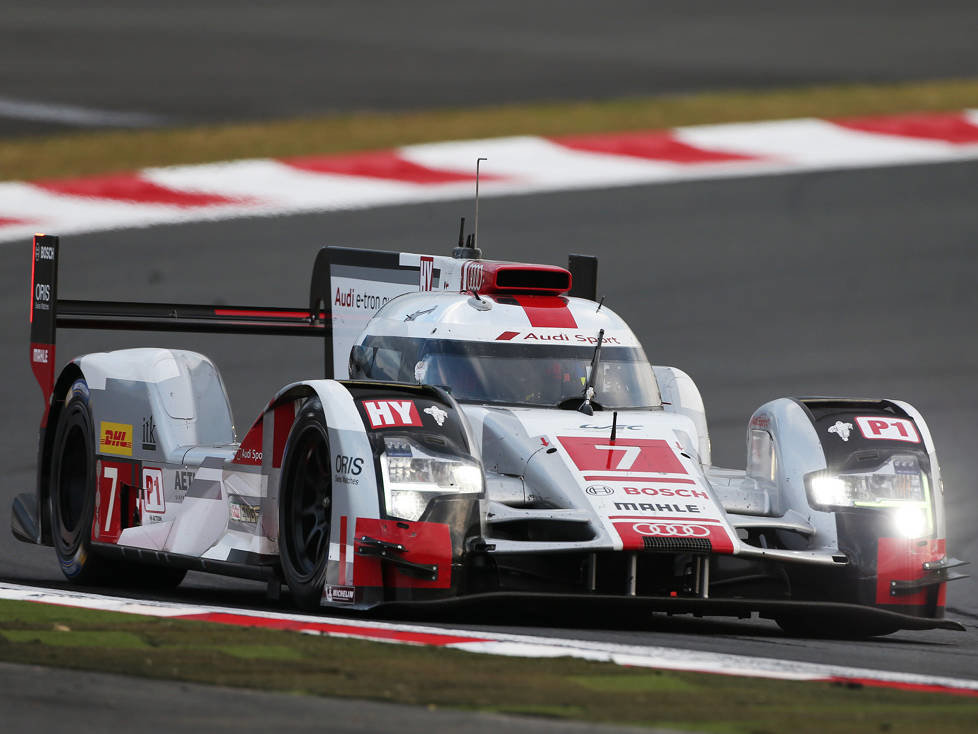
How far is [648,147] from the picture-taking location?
61.9 ft

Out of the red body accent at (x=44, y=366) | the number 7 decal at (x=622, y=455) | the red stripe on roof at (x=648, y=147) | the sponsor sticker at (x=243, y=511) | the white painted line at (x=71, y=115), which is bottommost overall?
the sponsor sticker at (x=243, y=511)

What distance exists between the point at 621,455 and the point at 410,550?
1103mm

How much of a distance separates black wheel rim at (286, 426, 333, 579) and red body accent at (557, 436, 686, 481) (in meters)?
1.02

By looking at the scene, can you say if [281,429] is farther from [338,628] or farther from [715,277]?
[715,277]

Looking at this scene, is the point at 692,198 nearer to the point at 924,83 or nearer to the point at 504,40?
the point at 924,83

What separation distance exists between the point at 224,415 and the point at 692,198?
339 inches

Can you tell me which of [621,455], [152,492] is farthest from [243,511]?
[621,455]

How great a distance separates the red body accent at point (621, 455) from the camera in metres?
8.23

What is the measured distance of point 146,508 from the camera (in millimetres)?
9656

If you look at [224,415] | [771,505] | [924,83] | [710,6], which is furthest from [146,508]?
[710,6]

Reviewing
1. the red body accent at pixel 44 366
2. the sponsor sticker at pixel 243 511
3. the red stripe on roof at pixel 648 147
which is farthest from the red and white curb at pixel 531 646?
the red stripe on roof at pixel 648 147

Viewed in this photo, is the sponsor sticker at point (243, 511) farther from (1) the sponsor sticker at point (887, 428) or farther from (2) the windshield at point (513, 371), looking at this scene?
(1) the sponsor sticker at point (887, 428)

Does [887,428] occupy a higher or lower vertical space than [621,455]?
higher

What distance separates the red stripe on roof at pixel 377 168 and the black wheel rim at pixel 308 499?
9236 millimetres
